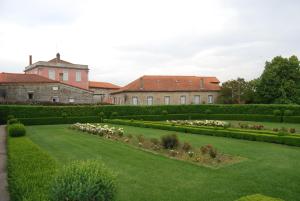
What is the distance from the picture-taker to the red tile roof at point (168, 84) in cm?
4872

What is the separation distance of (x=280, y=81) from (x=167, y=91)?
14920mm

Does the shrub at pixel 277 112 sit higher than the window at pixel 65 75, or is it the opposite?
the window at pixel 65 75

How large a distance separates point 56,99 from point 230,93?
77.9 feet

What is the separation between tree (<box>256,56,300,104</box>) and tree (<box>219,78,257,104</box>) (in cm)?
264

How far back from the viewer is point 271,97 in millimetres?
43844

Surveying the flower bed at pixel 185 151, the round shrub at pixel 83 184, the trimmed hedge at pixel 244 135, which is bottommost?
the flower bed at pixel 185 151

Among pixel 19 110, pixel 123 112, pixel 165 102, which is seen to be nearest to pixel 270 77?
pixel 165 102

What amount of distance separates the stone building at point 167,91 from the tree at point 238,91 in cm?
207

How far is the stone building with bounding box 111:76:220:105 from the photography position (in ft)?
158

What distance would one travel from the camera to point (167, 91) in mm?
49281

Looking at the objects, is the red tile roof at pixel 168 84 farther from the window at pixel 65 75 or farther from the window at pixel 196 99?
the window at pixel 65 75

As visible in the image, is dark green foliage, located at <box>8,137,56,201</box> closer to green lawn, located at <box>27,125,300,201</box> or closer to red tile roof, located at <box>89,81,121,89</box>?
green lawn, located at <box>27,125,300,201</box>

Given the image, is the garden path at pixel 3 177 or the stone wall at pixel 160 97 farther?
the stone wall at pixel 160 97

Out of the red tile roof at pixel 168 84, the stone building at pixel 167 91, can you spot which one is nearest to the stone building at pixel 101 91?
the stone building at pixel 167 91
